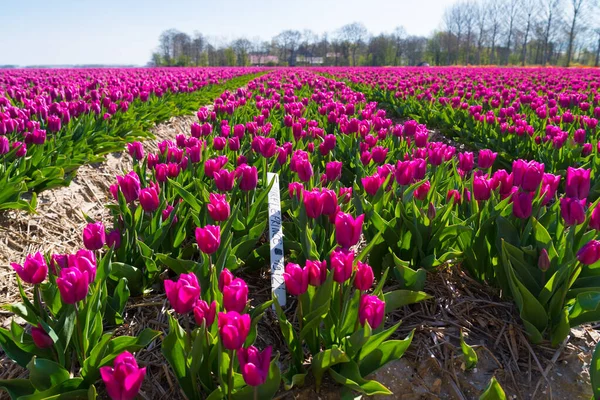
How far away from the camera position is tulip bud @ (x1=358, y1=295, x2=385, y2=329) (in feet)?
5.10

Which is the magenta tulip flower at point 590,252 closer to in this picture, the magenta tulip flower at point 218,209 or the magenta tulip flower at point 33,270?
the magenta tulip flower at point 218,209

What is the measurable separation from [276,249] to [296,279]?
0.53 meters

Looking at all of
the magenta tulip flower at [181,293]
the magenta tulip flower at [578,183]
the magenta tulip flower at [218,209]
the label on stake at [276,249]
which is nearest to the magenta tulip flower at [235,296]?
the magenta tulip flower at [181,293]

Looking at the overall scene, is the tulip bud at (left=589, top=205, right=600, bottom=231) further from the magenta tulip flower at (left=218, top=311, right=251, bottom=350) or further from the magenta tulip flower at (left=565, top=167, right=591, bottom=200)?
the magenta tulip flower at (left=218, top=311, right=251, bottom=350)

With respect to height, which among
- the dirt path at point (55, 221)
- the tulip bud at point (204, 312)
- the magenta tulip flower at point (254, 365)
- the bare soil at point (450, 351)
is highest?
the tulip bud at point (204, 312)

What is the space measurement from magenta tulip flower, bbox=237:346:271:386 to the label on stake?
0.49m

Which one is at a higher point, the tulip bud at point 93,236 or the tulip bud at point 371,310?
A: the tulip bud at point 93,236

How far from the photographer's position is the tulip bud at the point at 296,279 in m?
1.54

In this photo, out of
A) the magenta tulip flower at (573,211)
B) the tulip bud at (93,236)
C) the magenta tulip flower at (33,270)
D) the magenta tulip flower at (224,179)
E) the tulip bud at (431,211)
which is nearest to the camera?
the magenta tulip flower at (33,270)

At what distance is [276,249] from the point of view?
2066 millimetres

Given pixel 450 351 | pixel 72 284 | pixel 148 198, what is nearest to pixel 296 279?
pixel 72 284

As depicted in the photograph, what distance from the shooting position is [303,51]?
95.9 m

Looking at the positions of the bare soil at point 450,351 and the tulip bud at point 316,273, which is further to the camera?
the bare soil at point 450,351

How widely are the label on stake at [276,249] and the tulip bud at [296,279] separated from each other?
0.25m
